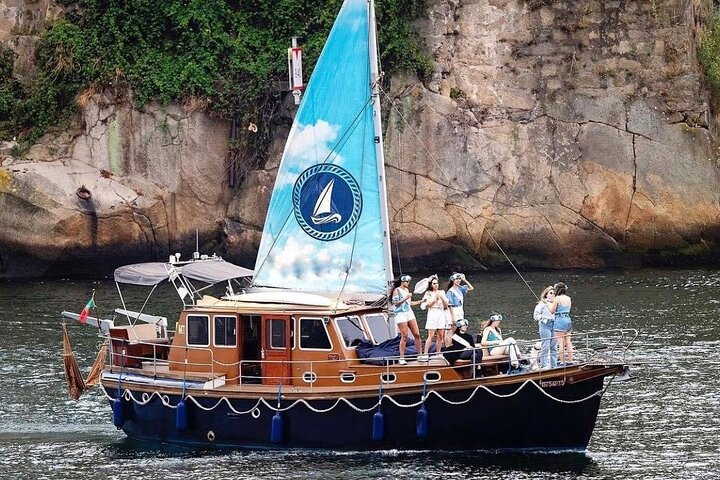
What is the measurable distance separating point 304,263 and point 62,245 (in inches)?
1052

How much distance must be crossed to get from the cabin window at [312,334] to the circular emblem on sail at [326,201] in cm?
233

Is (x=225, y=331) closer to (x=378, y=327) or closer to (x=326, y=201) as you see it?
(x=378, y=327)

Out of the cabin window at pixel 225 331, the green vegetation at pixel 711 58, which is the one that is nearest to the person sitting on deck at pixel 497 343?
the cabin window at pixel 225 331

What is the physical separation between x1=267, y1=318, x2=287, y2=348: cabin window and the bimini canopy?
86.7 inches

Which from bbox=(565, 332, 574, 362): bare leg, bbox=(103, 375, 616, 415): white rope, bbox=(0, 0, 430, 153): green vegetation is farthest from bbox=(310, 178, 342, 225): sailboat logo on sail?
bbox=(0, 0, 430, 153): green vegetation

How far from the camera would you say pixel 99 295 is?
173 feet

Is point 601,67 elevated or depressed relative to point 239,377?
elevated

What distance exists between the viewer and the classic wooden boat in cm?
2997

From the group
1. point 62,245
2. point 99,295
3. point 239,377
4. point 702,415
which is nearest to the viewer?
point 239,377

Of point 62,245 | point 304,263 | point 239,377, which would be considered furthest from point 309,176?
point 62,245

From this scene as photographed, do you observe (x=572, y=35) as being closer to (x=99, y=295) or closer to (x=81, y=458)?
(x=99, y=295)

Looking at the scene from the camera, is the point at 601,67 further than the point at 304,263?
Yes

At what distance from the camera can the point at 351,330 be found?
31.5m

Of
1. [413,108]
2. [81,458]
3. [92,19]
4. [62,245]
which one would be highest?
[92,19]
